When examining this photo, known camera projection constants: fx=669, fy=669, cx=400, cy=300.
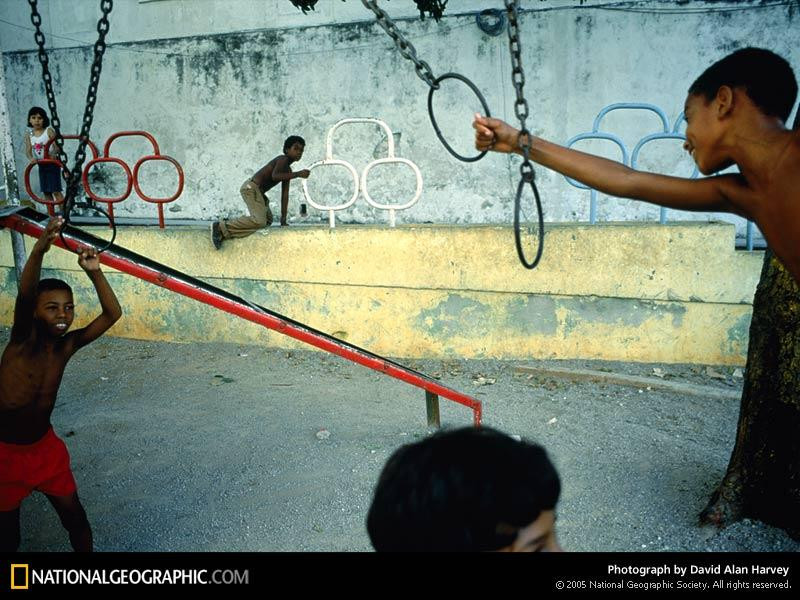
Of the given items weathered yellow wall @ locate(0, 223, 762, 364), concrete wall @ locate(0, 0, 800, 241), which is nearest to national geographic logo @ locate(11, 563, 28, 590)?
weathered yellow wall @ locate(0, 223, 762, 364)

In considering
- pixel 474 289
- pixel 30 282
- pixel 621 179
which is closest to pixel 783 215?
pixel 621 179

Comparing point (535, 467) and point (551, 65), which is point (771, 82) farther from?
point (551, 65)

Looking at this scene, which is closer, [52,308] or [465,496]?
[465,496]

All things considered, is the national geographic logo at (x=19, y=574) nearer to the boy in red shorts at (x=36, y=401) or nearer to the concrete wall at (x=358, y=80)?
the boy in red shorts at (x=36, y=401)

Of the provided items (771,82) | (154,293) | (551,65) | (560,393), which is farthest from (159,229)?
(551,65)

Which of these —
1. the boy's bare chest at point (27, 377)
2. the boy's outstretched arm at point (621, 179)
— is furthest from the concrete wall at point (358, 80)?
the boy's bare chest at point (27, 377)

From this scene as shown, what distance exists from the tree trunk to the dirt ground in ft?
0.30

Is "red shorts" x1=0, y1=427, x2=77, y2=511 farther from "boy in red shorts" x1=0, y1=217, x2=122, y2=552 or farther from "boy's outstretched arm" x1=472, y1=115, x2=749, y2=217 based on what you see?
"boy's outstretched arm" x1=472, y1=115, x2=749, y2=217

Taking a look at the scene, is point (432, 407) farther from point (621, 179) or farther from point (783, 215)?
point (783, 215)

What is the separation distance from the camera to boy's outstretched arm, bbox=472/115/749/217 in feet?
7.33

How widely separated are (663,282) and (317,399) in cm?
279

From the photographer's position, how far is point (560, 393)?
5.01 m

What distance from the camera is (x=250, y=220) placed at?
6.09 meters

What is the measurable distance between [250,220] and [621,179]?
14.1 feet
